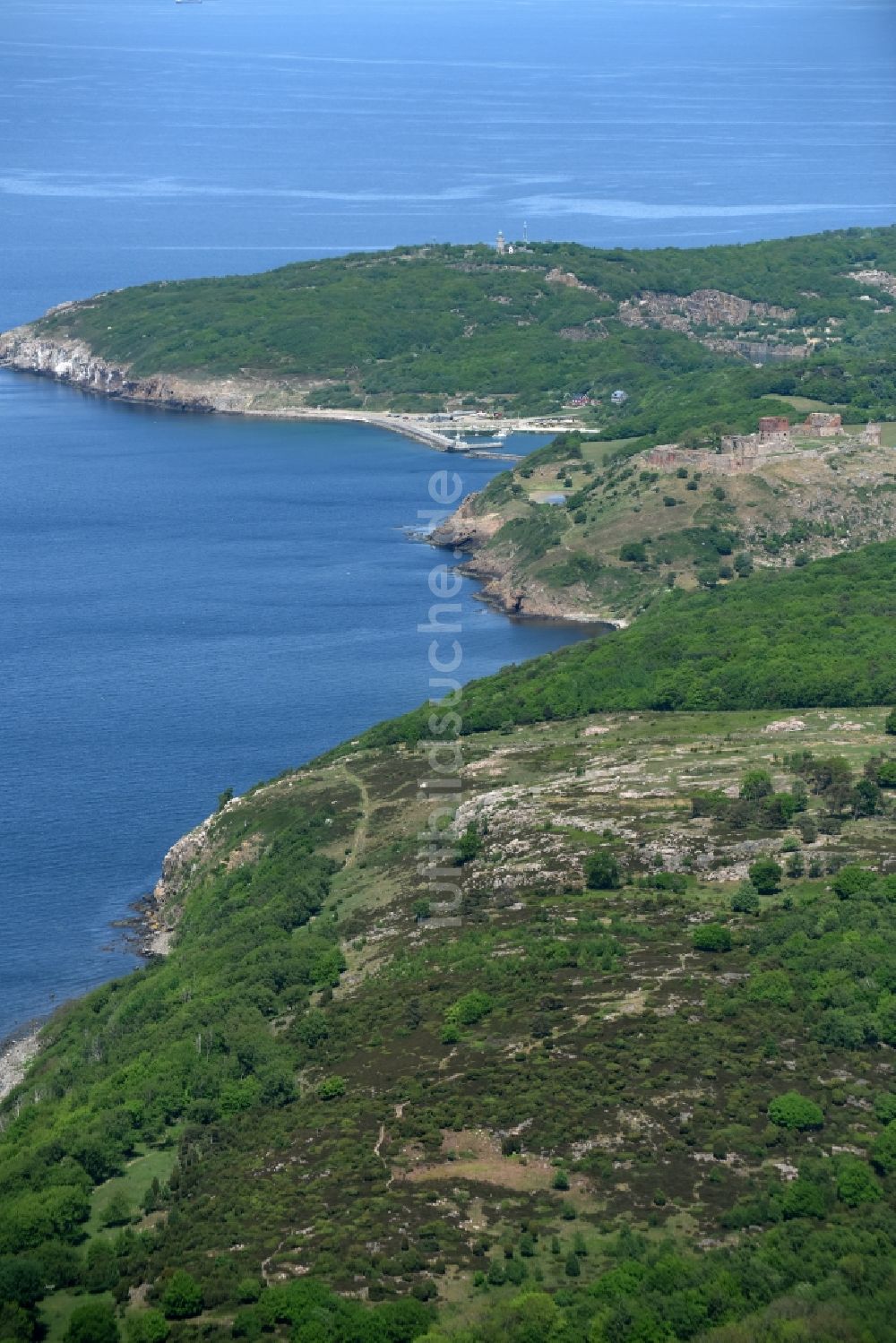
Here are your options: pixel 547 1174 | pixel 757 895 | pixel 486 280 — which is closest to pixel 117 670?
pixel 757 895

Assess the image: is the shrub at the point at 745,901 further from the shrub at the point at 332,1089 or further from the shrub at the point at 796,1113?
the shrub at the point at 332,1089

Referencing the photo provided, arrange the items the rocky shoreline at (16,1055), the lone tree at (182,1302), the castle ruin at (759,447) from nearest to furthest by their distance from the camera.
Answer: the lone tree at (182,1302), the rocky shoreline at (16,1055), the castle ruin at (759,447)

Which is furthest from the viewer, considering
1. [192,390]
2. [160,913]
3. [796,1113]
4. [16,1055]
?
[192,390]

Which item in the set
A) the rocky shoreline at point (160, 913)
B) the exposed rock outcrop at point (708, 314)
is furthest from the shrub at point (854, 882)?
the exposed rock outcrop at point (708, 314)

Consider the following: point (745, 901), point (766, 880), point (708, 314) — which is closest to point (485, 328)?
point (708, 314)

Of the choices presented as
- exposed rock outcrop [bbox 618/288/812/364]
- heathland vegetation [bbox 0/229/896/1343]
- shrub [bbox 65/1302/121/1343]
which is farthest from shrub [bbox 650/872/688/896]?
exposed rock outcrop [bbox 618/288/812/364]

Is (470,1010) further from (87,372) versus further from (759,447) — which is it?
(87,372)
